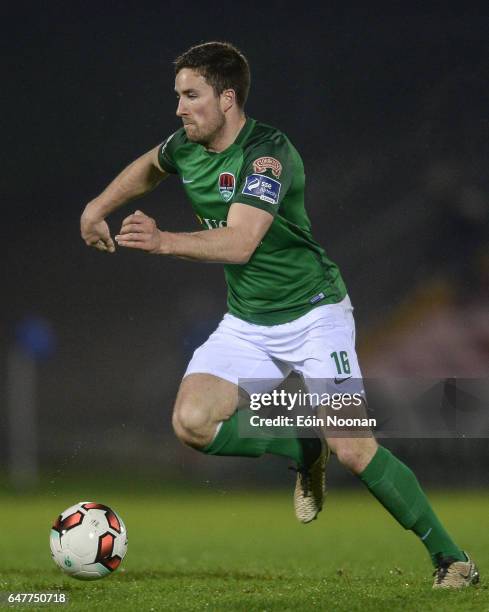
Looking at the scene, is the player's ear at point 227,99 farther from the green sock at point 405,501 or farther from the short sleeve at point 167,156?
the green sock at point 405,501

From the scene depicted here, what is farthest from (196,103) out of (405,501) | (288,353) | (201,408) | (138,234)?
(405,501)

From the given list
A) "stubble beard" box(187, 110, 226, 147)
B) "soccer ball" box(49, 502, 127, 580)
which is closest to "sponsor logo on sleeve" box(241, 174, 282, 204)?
"stubble beard" box(187, 110, 226, 147)

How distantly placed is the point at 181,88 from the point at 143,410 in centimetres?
1007

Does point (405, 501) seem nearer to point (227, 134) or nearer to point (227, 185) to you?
point (227, 185)

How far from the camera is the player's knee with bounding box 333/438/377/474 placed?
4684 millimetres

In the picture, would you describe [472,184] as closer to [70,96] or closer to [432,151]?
[432,151]

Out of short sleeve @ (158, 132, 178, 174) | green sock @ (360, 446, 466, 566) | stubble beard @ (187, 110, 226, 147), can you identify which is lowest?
green sock @ (360, 446, 466, 566)

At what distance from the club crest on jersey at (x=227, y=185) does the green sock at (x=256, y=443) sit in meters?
1.02

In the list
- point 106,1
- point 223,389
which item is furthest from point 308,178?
point 223,389

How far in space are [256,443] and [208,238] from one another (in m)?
1.28

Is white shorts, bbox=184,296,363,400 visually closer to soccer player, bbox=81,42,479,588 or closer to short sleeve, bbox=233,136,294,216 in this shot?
soccer player, bbox=81,42,479,588

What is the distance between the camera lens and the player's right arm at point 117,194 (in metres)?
5.06

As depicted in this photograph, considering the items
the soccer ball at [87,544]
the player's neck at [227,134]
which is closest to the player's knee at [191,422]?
the soccer ball at [87,544]

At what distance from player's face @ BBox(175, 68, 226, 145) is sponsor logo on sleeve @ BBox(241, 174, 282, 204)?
419 mm
